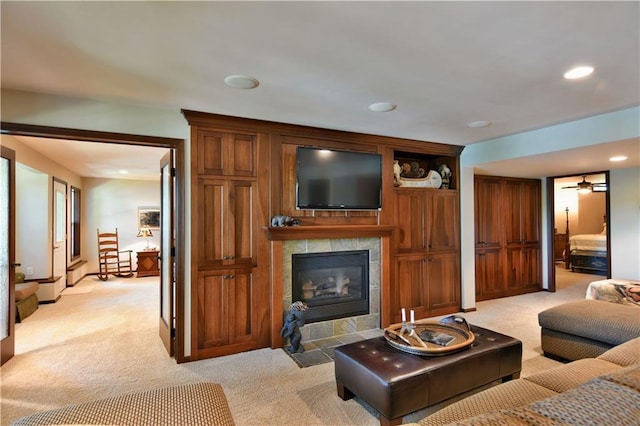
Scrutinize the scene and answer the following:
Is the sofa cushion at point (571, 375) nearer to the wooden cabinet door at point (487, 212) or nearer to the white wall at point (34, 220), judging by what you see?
the wooden cabinet door at point (487, 212)

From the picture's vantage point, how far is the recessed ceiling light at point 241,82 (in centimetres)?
247

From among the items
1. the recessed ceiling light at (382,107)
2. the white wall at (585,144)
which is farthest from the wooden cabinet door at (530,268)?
the recessed ceiling light at (382,107)

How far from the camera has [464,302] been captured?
4898 mm

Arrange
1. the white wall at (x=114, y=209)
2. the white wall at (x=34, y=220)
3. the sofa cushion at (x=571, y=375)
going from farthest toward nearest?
the white wall at (x=114, y=209) < the white wall at (x=34, y=220) < the sofa cushion at (x=571, y=375)

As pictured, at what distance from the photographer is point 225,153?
3461 mm

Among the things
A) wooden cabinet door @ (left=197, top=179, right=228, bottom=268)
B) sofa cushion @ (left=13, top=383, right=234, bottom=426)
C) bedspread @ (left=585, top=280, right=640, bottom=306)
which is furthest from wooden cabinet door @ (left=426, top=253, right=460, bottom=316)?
sofa cushion @ (left=13, top=383, right=234, bottom=426)

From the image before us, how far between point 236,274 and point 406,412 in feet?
6.78

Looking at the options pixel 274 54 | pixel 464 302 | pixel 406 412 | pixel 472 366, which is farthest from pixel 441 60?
pixel 464 302

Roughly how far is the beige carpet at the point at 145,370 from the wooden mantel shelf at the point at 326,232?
1190 millimetres

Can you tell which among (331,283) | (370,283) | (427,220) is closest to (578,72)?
(427,220)

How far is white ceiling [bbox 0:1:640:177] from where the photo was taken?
170 centimetres

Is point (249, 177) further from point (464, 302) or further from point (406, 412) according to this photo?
point (464, 302)

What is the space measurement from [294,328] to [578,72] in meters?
3.16

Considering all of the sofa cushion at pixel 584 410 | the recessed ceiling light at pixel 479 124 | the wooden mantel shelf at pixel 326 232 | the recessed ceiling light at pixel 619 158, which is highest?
the recessed ceiling light at pixel 479 124
